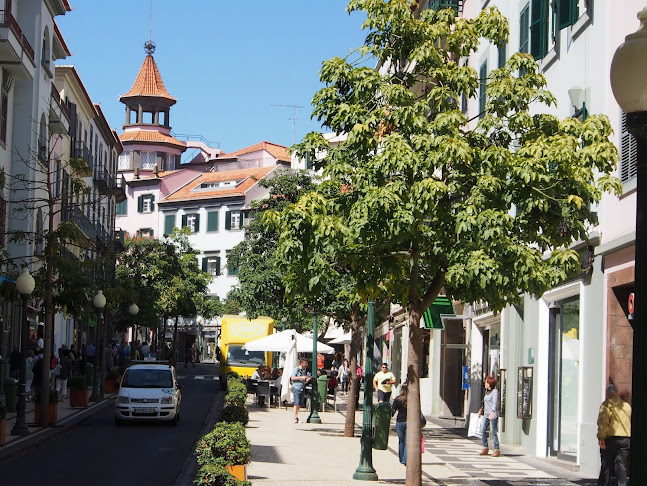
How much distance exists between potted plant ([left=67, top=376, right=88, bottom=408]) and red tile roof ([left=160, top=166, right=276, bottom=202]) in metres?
60.3

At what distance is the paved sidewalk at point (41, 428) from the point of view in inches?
830

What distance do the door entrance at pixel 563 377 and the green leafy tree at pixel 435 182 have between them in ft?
17.8

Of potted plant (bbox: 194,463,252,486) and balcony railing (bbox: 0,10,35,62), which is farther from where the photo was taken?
balcony railing (bbox: 0,10,35,62)

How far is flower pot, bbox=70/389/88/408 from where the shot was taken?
33.0 m

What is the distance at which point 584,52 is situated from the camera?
1984 cm

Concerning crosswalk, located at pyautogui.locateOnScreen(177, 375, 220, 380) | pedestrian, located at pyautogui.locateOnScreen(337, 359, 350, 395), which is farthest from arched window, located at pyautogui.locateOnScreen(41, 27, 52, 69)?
crosswalk, located at pyautogui.locateOnScreen(177, 375, 220, 380)

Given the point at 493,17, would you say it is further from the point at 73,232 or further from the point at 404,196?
the point at 73,232

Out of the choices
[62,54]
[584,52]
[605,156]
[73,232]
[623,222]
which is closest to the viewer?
[605,156]

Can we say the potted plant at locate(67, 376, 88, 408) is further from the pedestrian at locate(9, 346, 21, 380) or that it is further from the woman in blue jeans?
the woman in blue jeans

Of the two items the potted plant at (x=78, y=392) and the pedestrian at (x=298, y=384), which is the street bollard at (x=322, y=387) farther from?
the potted plant at (x=78, y=392)

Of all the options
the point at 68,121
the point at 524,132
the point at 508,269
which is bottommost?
the point at 508,269

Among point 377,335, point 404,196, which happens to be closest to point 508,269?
point 404,196

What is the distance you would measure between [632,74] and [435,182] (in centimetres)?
906

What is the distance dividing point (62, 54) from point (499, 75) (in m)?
33.8
